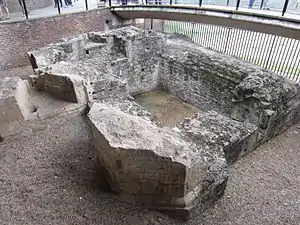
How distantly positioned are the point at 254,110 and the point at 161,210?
11.1 feet

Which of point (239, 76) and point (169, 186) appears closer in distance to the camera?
point (169, 186)

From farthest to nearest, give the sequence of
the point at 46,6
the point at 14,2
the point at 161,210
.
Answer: the point at 46,6
the point at 14,2
the point at 161,210

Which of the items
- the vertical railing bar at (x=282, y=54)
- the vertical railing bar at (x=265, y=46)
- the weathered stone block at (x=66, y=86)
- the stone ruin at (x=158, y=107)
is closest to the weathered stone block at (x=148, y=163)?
the stone ruin at (x=158, y=107)

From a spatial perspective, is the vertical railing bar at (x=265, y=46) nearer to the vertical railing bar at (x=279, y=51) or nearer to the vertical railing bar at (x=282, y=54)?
the vertical railing bar at (x=279, y=51)

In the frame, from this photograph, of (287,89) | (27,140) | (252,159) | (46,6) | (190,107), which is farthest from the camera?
(46,6)

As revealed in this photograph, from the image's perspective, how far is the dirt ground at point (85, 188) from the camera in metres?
3.13

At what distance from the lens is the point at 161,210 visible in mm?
3244

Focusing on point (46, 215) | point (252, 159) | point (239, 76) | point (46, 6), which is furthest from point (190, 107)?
point (46, 6)

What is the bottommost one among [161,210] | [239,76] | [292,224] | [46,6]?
[292,224]

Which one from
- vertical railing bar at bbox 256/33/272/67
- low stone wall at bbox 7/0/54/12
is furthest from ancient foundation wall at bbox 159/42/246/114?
low stone wall at bbox 7/0/54/12

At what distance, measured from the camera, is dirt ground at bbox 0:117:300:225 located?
3129 mm

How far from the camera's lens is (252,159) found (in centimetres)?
485

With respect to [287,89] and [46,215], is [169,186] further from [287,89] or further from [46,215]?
[287,89]

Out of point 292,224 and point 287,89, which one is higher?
point 287,89
